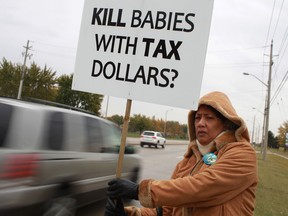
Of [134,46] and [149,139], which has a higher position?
[134,46]

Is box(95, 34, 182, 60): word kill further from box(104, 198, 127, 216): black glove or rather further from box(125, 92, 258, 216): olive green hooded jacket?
box(104, 198, 127, 216): black glove

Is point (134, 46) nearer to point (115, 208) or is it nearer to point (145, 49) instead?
point (145, 49)

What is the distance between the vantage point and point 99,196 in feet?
22.7

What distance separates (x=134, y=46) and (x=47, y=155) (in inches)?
114

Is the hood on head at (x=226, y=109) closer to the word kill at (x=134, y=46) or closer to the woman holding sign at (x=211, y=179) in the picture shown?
the woman holding sign at (x=211, y=179)

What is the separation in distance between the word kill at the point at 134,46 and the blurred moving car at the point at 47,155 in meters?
2.35

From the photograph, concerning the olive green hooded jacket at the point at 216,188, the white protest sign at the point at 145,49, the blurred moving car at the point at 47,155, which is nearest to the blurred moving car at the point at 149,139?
the blurred moving car at the point at 47,155

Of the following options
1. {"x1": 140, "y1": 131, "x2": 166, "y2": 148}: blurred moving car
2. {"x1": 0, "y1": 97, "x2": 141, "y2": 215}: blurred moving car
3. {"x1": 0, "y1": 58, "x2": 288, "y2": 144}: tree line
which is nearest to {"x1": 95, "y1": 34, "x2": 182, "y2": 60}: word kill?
{"x1": 0, "y1": 97, "x2": 141, "y2": 215}: blurred moving car

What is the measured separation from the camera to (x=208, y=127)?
2301 mm

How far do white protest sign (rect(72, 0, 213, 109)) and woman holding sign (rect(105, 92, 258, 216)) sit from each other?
0.76 feet

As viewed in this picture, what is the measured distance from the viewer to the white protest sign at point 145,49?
246 centimetres

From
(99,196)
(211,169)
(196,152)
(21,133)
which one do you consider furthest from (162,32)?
(99,196)

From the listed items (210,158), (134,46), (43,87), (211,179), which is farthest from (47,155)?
(43,87)

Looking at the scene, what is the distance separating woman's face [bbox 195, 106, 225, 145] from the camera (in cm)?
230
